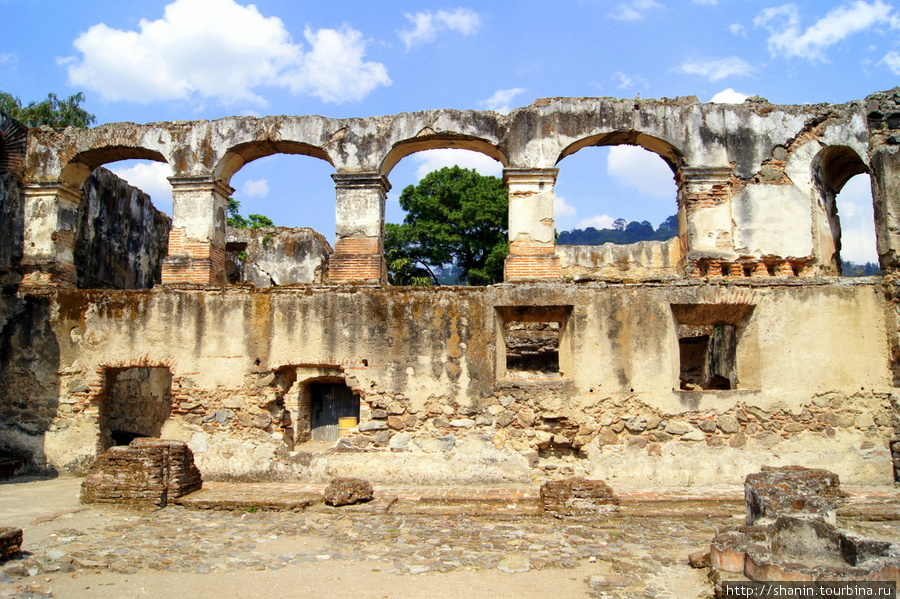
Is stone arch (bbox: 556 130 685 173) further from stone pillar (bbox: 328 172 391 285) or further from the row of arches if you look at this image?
stone pillar (bbox: 328 172 391 285)

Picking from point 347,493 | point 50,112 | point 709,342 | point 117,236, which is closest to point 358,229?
point 347,493

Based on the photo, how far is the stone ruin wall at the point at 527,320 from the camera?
8352 mm

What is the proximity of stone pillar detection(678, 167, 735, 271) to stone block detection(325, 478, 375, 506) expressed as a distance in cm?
521

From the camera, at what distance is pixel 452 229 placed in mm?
29234

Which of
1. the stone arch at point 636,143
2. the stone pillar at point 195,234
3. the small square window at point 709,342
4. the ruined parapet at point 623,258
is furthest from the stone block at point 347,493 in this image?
the ruined parapet at point 623,258

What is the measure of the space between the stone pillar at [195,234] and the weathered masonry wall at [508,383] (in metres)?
0.57

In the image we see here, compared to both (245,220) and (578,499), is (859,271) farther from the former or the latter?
(245,220)

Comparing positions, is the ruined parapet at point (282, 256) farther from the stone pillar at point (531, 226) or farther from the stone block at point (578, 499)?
the stone block at point (578, 499)

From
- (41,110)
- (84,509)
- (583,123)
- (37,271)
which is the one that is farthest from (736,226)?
(41,110)

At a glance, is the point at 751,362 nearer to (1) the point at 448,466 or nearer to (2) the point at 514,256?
(2) the point at 514,256

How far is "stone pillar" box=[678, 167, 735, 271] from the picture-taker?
922cm

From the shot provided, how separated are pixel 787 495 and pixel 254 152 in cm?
834

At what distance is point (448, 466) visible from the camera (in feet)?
27.3

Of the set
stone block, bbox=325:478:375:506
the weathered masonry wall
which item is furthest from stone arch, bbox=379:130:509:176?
stone block, bbox=325:478:375:506
